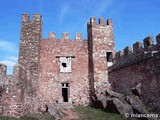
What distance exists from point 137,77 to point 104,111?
3308 mm

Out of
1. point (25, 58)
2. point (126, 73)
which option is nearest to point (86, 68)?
point (126, 73)

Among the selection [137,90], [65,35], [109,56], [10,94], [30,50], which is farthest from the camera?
[109,56]

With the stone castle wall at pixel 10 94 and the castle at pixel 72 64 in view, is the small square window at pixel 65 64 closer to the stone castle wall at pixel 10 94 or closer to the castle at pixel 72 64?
the castle at pixel 72 64

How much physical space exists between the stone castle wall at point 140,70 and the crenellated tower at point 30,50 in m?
6.45

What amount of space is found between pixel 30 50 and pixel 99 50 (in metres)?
5.96

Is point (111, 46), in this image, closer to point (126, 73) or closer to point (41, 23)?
point (126, 73)

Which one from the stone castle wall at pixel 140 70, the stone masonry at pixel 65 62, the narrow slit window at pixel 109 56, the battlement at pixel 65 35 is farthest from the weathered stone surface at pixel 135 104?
the battlement at pixel 65 35

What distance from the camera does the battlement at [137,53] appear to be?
14.3 m

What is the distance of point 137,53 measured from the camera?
53.2 feet

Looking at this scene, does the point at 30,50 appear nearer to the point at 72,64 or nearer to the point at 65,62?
the point at 65,62

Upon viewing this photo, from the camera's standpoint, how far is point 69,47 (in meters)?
19.7

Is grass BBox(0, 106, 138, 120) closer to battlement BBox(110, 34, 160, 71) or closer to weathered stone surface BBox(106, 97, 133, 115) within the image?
weathered stone surface BBox(106, 97, 133, 115)

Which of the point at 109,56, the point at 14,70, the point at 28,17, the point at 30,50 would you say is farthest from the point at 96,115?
the point at 28,17

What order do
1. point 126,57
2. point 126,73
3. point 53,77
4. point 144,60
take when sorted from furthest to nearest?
point 53,77, point 126,57, point 126,73, point 144,60
